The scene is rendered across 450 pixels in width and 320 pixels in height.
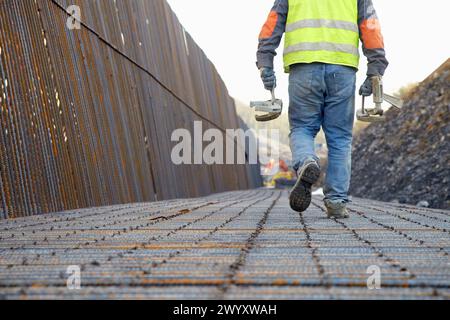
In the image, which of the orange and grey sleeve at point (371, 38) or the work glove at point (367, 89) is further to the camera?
the work glove at point (367, 89)

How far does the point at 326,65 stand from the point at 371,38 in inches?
17.7

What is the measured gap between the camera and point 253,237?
10.5 feet

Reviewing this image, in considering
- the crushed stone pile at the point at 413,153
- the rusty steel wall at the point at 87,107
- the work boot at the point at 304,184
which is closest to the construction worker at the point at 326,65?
the work boot at the point at 304,184

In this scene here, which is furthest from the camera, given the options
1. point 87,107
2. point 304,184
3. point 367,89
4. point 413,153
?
point 413,153

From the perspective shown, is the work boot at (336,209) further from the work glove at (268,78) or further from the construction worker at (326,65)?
the work glove at (268,78)

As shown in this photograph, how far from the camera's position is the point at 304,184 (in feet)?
14.1

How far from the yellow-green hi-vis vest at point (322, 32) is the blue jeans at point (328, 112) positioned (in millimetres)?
78

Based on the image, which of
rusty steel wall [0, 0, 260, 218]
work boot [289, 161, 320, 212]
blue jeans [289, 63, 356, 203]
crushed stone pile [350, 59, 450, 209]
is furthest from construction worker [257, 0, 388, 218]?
crushed stone pile [350, 59, 450, 209]

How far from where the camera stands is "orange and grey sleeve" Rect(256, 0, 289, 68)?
481cm

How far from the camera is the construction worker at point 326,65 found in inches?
185

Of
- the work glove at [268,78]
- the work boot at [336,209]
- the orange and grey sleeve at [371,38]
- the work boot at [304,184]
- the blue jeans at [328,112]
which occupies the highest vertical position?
the orange and grey sleeve at [371,38]

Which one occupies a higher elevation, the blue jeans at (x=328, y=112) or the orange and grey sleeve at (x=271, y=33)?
the orange and grey sleeve at (x=271, y=33)

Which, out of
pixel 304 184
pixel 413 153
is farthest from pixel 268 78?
pixel 413 153

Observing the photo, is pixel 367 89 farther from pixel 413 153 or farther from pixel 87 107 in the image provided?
pixel 413 153
